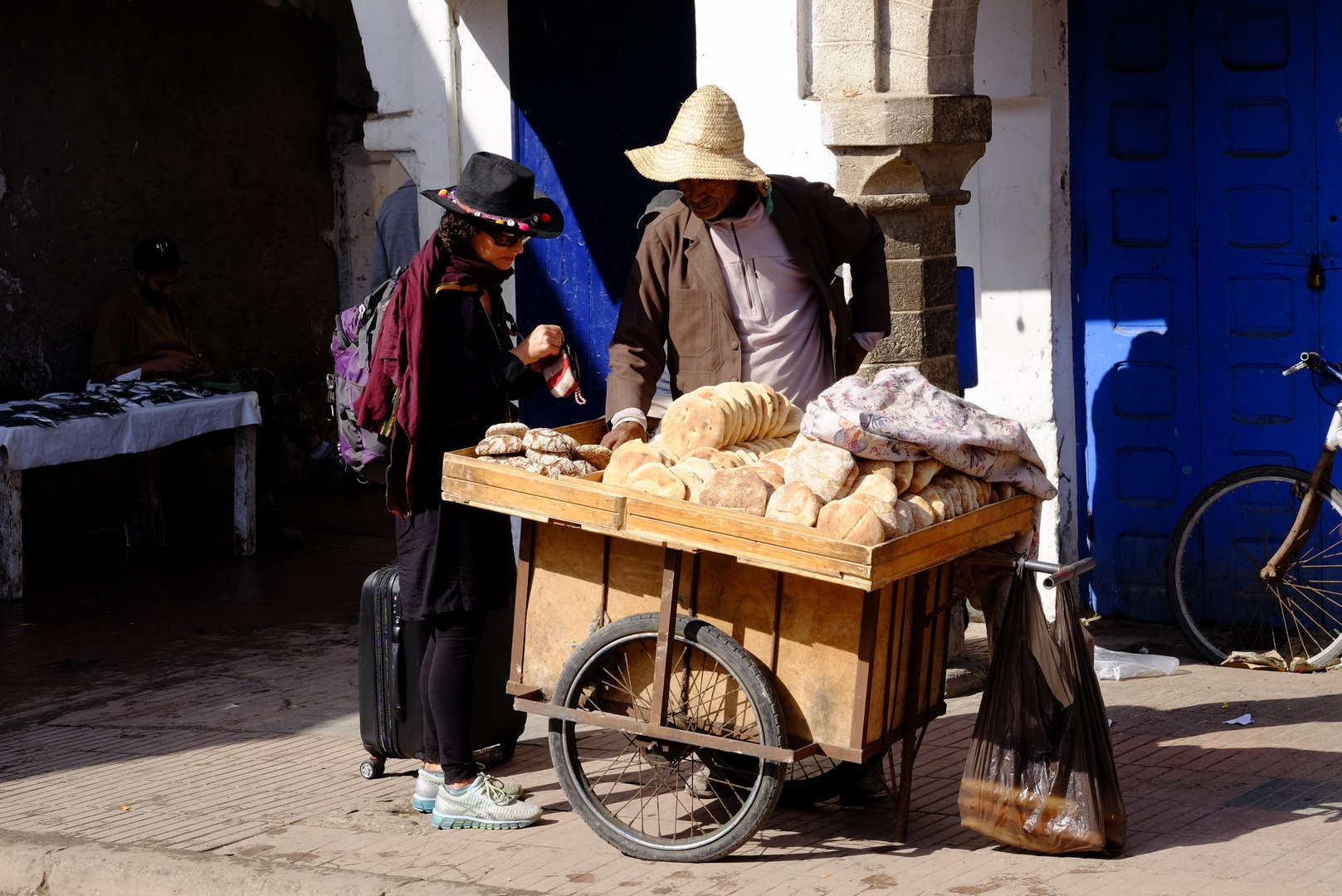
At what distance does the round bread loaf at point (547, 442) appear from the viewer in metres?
4.59

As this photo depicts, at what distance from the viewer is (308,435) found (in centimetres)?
1027

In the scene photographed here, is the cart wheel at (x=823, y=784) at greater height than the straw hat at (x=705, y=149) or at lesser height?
lesser

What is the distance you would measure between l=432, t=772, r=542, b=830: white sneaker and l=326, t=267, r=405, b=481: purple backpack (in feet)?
3.33

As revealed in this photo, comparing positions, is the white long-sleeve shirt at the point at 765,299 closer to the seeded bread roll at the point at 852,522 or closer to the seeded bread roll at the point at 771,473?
the seeded bread roll at the point at 771,473

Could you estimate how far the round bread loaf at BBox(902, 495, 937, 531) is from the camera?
4.21m

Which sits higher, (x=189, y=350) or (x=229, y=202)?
(x=229, y=202)

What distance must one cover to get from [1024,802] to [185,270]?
8274mm

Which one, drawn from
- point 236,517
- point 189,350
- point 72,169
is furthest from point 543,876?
point 72,169

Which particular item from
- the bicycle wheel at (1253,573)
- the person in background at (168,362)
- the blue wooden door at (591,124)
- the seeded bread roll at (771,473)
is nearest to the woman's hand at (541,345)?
the seeded bread roll at (771,473)

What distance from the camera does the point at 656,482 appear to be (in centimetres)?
438

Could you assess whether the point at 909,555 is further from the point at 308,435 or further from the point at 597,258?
the point at 308,435

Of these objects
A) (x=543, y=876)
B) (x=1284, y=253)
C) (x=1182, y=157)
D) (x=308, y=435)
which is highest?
(x=1182, y=157)

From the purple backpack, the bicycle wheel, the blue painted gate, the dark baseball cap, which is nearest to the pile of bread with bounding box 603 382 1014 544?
the purple backpack

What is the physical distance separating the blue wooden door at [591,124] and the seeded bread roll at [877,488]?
13.7ft
